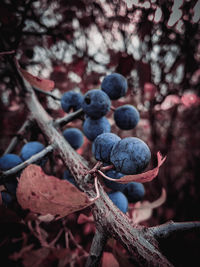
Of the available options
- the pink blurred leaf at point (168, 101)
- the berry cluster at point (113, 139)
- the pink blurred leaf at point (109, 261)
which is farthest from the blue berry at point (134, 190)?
the pink blurred leaf at point (168, 101)

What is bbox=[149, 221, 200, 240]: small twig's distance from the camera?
47cm

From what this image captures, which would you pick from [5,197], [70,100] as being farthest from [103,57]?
[5,197]

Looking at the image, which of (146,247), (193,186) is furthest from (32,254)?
(193,186)

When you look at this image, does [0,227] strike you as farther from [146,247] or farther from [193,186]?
[193,186]

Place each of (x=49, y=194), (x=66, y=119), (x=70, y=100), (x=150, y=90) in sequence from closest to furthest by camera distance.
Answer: (x=49, y=194), (x=66, y=119), (x=70, y=100), (x=150, y=90)

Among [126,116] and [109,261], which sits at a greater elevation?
[126,116]

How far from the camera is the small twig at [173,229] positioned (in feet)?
1.54

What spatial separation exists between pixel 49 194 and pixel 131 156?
24 centimetres

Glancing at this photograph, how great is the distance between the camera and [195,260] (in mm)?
2328

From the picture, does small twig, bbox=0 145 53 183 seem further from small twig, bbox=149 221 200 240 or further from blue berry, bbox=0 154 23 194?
small twig, bbox=149 221 200 240

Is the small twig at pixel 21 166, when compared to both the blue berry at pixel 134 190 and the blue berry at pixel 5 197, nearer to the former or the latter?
the blue berry at pixel 5 197

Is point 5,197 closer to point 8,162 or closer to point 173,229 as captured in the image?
point 8,162

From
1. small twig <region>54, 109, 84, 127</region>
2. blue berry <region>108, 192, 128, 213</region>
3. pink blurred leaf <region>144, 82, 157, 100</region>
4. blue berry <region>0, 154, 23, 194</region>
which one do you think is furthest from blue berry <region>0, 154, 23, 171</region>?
pink blurred leaf <region>144, 82, 157, 100</region>

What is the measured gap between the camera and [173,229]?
478mm
